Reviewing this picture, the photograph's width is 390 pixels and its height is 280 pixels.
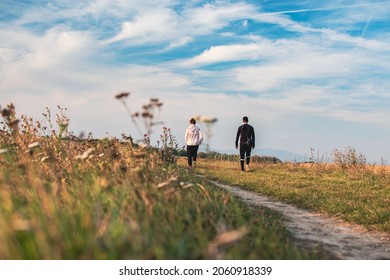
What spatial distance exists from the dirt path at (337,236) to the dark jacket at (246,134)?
1410cm

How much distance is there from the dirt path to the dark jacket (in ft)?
46.3

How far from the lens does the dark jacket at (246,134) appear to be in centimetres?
2553

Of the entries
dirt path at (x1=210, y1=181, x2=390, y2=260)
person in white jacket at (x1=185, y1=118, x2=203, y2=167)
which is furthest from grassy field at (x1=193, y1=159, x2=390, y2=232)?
person in white jacket at (x1=185, y1=118, x2=203, y2=167)

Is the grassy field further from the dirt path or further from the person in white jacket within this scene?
the person in white jacket

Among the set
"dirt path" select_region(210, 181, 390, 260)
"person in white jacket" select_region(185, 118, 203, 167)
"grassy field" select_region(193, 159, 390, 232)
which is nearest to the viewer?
"dirt path" select_region(210, 181, 390, 260)

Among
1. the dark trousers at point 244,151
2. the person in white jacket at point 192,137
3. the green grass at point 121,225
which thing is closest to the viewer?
the green grass at point 121,225

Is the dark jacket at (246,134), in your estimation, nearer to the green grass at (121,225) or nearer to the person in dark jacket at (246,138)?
the person in dark jacket at (246,138)

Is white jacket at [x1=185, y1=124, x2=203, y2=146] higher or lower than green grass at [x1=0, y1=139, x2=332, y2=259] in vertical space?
higher

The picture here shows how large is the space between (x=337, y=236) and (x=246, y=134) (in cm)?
1709

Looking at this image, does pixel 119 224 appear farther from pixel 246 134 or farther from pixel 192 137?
pixel 246 134

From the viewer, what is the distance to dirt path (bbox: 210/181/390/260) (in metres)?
7.41

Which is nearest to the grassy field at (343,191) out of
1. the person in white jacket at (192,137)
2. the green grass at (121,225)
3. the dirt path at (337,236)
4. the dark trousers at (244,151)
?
the dirt path at (337,236)

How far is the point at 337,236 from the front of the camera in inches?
338
